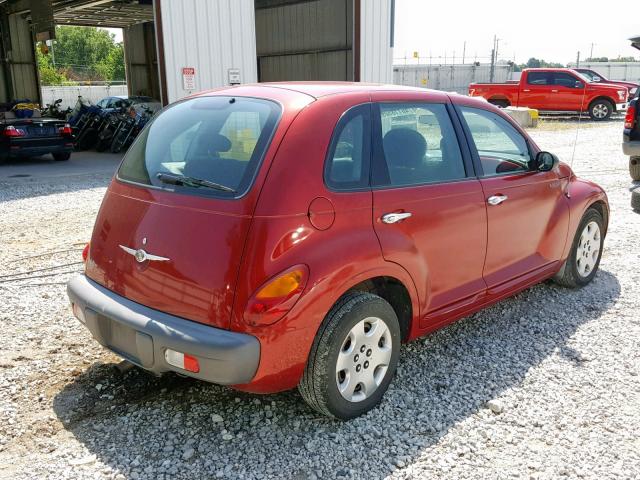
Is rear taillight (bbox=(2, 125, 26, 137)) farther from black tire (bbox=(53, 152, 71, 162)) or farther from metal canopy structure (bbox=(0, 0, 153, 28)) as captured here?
metal canopy structure (bbox=(0, 0, 153, 28))

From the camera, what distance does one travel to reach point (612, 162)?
41.2 feet

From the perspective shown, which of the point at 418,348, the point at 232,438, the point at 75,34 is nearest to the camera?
the point at 232,438

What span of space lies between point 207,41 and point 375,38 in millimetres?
4249

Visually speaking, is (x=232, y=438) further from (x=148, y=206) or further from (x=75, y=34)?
(x=75, y=34)

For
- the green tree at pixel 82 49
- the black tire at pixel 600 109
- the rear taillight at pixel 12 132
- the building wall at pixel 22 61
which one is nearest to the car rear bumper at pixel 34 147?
the rear taillight at pixel 12 132

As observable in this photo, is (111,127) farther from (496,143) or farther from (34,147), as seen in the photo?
(496,143)

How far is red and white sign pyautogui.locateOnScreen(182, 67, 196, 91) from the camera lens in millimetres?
11867

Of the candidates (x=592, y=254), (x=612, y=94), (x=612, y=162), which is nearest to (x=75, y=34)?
(x=612, y=94)

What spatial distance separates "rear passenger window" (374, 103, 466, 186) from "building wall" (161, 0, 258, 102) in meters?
9.06

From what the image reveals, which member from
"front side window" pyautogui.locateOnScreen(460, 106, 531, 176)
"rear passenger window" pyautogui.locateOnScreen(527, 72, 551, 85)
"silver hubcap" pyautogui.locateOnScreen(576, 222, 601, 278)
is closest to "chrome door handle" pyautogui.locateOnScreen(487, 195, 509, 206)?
"front side window" pyautogui.locateOnScreen(460, 106, 531, 176)

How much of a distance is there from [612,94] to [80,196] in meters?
19.6

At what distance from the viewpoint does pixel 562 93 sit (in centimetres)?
2222

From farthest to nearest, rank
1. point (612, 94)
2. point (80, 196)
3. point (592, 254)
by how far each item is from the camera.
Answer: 1. point (612, 94)
2. point (80, 196)
3. point (592, 254)

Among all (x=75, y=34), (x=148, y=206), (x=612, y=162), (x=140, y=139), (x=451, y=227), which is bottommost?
(x=612, y=162)
